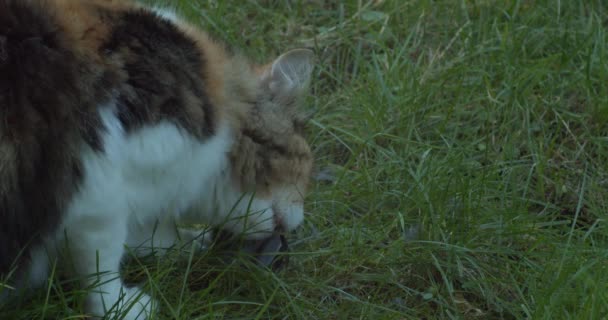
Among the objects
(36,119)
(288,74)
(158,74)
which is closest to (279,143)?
(288,74)

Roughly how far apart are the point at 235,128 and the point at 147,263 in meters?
0.58

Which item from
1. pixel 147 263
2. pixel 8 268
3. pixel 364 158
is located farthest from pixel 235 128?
pixel 364 158

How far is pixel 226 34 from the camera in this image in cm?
445

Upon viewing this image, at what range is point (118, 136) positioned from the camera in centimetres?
264

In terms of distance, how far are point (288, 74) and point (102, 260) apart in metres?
0.95

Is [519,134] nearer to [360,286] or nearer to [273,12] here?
[360,286]

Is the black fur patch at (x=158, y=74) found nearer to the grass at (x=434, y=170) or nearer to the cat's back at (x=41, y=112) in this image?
the cat's back at (x=41, y=112)

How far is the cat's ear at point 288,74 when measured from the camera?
10.6 feet

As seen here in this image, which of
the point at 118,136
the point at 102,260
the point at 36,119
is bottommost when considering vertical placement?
the point at 102,260

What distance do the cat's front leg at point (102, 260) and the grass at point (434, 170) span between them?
0.24 ft

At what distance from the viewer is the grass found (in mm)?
3123

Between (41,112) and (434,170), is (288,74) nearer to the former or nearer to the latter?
(434,170)

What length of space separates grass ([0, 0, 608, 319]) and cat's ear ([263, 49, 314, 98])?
0.60 m

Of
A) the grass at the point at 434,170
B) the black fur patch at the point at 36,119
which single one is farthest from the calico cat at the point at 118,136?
the grass at the point at 434,170
